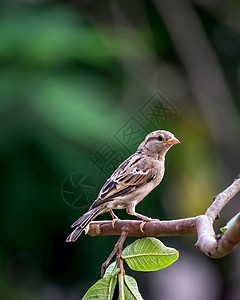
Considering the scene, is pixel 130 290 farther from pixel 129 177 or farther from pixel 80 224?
pixel 129 177

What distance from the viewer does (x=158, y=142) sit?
12.3 feet

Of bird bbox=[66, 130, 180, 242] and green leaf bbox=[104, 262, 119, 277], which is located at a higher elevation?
bird bbox=[66, 130, 180, 242]

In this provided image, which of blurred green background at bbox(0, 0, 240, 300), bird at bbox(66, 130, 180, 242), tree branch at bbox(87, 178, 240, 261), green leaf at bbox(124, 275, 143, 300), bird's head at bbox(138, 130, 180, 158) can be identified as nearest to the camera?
tree branch at bbox(87, 178, 240, 261)

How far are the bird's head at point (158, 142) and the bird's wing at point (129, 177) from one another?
7 cm

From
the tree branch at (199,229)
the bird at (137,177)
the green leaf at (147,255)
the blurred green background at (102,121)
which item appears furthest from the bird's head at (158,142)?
the green leaf at (147,255)

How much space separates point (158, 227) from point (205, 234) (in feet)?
1.45

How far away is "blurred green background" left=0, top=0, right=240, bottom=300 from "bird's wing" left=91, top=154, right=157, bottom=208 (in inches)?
7.3

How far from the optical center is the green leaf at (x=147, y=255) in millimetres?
2271

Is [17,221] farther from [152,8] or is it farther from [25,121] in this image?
[152,8]

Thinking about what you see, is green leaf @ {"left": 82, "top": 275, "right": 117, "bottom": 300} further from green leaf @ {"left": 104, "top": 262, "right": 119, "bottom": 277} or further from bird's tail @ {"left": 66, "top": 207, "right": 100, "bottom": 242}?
bird's tail @ {"left": 66, "top": 207, "right": 100, "bottom": 242}

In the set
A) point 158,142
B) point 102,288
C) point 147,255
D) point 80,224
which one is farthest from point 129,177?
point 102,288

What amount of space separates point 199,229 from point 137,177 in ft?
5.73

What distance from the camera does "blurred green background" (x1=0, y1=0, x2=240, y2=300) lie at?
4.87 meters

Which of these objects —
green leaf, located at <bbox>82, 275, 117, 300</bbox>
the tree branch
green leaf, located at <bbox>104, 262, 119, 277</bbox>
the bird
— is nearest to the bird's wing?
the bird
